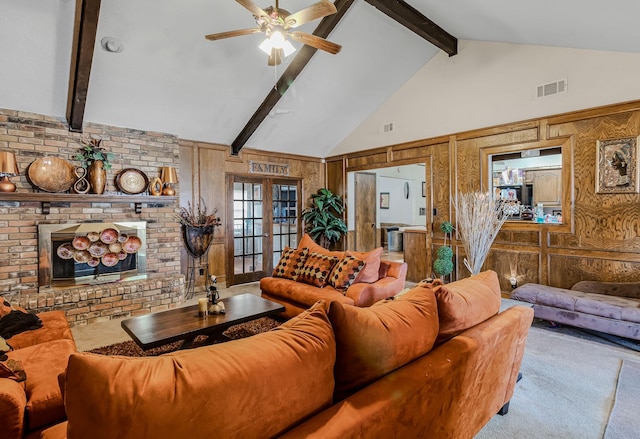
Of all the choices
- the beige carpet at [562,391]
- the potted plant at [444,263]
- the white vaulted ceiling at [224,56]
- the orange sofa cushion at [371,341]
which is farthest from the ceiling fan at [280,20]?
the beige carpet at [562,391]

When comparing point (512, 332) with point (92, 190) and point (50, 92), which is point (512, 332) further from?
point (50, 92)

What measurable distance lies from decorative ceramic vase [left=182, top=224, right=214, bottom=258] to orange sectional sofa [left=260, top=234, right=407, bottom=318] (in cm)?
175

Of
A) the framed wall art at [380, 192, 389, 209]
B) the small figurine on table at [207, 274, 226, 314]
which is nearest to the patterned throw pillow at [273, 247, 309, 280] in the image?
the small figurine on table at [207, 274, 226, 314]

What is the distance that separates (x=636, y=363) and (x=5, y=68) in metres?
6.50

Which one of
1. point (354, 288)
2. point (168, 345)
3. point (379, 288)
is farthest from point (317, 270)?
point (168, 345)

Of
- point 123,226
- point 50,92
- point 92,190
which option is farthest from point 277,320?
point 50,92

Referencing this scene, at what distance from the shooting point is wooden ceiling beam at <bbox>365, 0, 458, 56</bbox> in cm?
387

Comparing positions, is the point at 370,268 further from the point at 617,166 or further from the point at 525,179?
the point at 525,179

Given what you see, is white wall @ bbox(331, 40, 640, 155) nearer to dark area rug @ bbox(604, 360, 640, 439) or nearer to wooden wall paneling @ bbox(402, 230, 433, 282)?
wooden wall paneling @ bbox(402, 230, 433, 282)

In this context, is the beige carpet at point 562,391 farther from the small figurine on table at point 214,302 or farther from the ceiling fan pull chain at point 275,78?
the ceiling fan pull chain at point 275,78

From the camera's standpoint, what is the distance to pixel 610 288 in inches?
146

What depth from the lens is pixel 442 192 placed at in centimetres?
530

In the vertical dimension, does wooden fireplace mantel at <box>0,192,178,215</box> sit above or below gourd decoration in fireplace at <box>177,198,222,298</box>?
above

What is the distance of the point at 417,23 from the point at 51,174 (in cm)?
480
